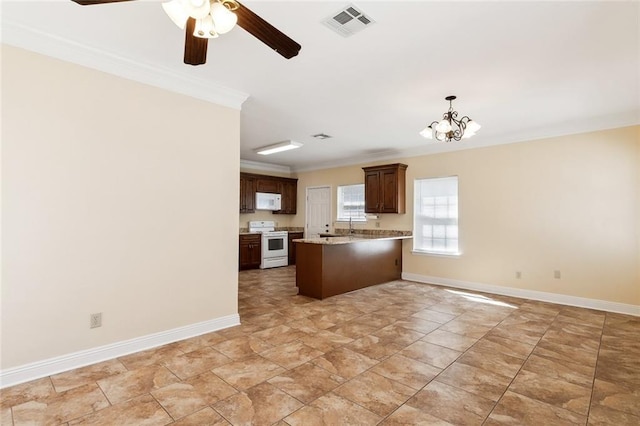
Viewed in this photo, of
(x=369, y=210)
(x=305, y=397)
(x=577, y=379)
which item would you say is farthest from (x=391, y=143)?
(x=305, y=397)

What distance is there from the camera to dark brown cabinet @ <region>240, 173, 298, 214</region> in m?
7.45

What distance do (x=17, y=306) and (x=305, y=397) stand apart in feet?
7.47

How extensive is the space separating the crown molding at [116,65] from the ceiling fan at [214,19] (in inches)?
50.6

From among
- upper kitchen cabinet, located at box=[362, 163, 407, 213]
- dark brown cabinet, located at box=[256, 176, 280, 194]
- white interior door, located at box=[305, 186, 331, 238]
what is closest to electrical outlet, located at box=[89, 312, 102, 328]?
upper kitchen cabinet, located at box=[362, 163, 407, 213]

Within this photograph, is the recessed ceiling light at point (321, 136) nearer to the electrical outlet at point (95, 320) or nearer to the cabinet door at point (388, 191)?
the cabinet door at point (388, 191)

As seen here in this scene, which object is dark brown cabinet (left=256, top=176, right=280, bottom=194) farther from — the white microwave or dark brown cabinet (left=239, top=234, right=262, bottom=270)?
dark brown cabinet (left=239, top=234, right=262, bottom=270)

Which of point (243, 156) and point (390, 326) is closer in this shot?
point (390, 326)

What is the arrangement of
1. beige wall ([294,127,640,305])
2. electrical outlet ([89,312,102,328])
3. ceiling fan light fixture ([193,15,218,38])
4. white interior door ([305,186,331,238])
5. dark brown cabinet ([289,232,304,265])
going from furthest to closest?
dark brown cabinet ([289,232,304,265]), white interior door ([305,186,331,238]), beige wall ([294,127,640,305]), electrical outlet ([89,312,102,328]), ceiling fan light fixture ([193,15,218,38])

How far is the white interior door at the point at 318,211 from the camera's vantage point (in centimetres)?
795

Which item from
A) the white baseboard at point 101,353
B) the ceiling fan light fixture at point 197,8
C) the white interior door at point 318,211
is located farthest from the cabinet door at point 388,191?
the ceiling fan light fixture at point 197,8

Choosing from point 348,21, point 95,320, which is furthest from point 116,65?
point 95,320

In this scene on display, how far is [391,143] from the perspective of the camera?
5906 mm

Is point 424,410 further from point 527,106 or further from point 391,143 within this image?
point 391,143

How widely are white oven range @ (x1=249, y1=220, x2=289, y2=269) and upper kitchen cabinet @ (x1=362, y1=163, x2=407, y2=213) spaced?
241cm
